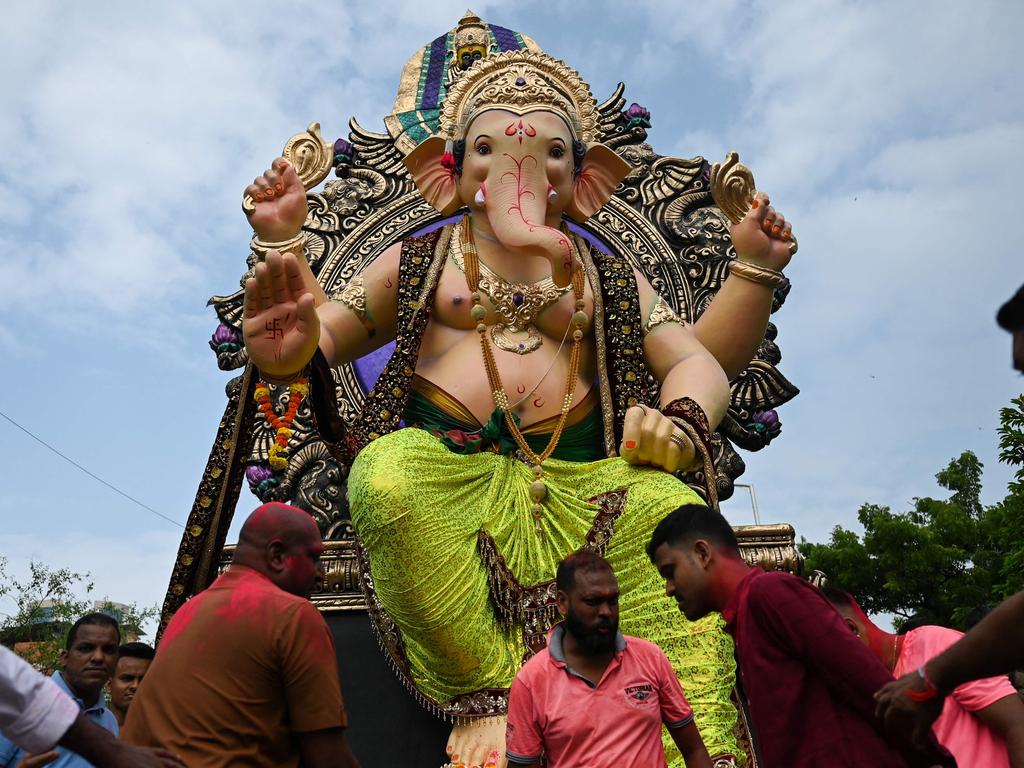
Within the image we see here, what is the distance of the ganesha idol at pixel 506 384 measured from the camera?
4.07 meters

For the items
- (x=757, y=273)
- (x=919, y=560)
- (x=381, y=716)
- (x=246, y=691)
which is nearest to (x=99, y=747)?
(x=246, y=691)

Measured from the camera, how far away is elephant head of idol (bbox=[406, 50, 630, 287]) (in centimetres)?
476

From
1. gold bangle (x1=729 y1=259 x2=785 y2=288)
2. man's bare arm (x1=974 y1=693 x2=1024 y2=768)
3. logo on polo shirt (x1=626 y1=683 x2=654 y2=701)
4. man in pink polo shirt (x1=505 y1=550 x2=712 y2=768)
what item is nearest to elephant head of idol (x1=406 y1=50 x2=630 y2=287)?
gold bangle (x1=729 y1=259 x2=785 y2=288)

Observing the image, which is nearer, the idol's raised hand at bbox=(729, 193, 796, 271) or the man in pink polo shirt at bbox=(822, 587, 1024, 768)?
the man in pink polo shirt at bbox=(822, 587, 1024, 768)

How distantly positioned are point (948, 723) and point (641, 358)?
6.69 feet

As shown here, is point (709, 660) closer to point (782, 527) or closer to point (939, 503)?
point (782, 527)

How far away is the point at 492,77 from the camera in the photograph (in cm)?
524

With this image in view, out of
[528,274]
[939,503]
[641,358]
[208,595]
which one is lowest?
[208,595]

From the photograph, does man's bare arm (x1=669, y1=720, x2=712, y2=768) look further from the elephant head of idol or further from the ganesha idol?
the elephant head of idol

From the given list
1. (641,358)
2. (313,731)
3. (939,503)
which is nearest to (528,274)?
(641,358)

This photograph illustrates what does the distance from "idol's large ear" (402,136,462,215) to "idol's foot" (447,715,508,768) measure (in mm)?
2292

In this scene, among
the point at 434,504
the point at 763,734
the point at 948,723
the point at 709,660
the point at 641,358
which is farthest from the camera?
the point at 641,358

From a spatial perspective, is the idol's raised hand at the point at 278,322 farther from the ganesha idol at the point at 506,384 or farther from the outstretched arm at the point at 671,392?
the outstretched arm at the point at 671,392

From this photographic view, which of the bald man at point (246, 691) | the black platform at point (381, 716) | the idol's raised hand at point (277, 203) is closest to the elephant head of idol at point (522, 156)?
the idol's raised hand at point (277, 203)
